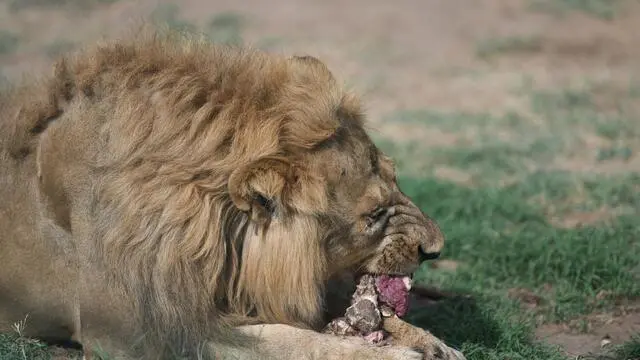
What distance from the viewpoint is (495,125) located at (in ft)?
29.6

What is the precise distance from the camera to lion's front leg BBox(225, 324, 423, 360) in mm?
3453

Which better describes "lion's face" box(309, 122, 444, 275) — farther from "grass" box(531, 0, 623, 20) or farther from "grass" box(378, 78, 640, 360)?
"grass" box(531, 0, 623, 20)

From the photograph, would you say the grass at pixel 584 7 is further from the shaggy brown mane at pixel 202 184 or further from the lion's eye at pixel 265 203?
the lion's eye at pixel 265 203

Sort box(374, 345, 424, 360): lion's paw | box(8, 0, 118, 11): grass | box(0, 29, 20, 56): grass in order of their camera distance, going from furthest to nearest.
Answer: box(8, 0, 118, 11): grass → box(0, 29, 20, 56): grass → box(374, 345, 424, 360): lion's paw

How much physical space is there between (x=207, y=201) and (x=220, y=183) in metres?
0.07

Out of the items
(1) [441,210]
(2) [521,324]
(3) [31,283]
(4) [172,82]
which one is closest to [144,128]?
(4) [172,82]

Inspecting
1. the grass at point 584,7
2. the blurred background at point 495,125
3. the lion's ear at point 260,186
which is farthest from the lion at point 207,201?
the grass at point 584,7

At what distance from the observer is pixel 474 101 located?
9.87 metres

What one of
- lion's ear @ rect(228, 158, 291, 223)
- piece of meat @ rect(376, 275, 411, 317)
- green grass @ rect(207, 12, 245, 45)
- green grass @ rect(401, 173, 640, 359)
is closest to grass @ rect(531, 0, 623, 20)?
green grass @ rect(207, 12, 245, 45)

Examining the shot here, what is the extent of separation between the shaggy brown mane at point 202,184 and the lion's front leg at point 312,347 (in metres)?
0.08

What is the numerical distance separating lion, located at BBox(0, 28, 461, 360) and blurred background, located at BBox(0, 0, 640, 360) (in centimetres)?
43

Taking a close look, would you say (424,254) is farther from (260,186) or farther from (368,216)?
(260,186)

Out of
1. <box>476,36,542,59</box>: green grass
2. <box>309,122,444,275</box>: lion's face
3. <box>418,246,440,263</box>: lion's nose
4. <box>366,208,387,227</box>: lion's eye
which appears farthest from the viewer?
<box>476,36,542,59</box>: green grass

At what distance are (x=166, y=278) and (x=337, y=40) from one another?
353 inches
